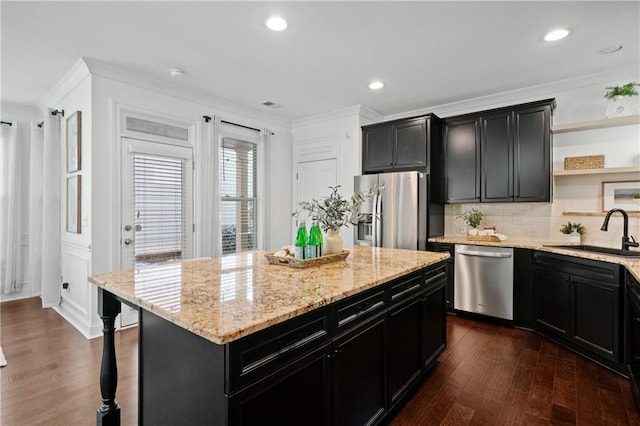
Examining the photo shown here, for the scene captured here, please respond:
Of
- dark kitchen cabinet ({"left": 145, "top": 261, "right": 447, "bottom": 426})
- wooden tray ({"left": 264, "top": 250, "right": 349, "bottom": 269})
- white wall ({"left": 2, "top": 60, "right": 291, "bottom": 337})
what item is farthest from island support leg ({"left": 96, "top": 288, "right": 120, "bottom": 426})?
white wall ({"left": 2, "top": 60, "right": 291, "bottom": 337})

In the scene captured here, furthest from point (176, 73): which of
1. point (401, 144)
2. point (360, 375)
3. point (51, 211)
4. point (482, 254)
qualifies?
point (482, 254)

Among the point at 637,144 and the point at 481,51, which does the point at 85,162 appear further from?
the point at 637,144

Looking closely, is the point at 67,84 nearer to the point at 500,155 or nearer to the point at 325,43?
the point at 325,43

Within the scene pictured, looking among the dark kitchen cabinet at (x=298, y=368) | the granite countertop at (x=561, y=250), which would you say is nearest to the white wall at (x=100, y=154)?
the dark kitchen cabinet at (x=298, y=368)

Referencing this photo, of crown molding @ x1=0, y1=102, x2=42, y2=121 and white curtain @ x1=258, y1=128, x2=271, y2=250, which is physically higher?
crown molding @ x1=0, y1=102, x2=42, y2=121

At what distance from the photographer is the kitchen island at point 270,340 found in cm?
112

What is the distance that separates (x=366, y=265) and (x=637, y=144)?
325 cm

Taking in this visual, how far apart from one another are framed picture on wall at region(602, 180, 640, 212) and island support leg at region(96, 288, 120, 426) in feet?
14.5

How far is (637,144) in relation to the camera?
10.9 feet

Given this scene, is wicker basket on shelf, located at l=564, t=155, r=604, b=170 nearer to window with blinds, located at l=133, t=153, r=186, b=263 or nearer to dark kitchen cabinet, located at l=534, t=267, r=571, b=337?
dark kitchen cabinet, located at l=534, t=267, r=571, b=337

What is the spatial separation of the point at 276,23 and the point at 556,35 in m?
2.24

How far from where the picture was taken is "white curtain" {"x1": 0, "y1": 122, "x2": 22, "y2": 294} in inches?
177

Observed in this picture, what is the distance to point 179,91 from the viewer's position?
12.8ft

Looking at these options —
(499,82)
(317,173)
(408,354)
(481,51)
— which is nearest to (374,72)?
(481,51)
